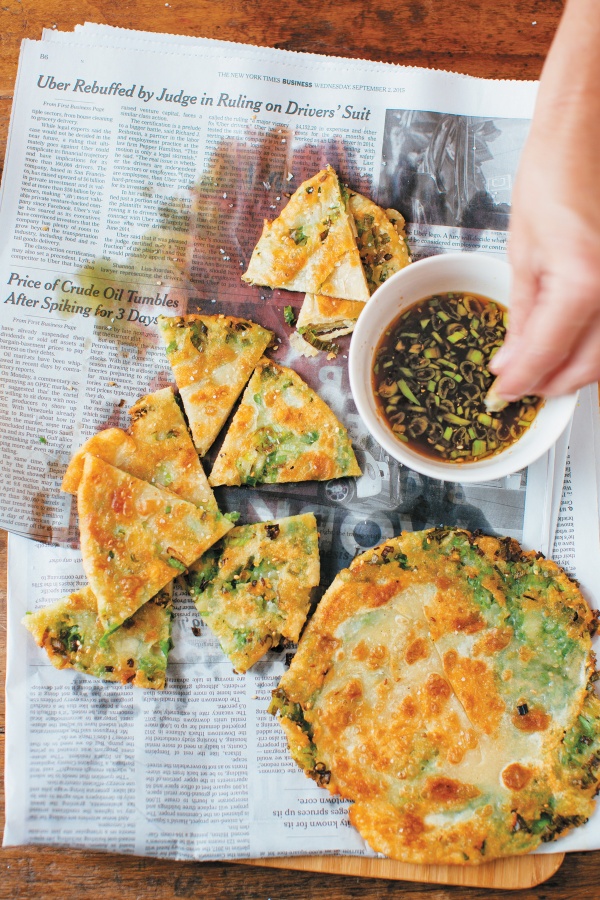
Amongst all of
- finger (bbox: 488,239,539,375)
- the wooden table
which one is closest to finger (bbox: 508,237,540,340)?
finger (bbox: 488,239,539,375)

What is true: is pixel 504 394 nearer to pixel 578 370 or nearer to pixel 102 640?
pixel 578 370

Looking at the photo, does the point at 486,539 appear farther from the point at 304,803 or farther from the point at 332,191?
the point at 332,191

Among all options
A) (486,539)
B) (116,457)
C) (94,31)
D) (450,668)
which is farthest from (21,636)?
(94,31)

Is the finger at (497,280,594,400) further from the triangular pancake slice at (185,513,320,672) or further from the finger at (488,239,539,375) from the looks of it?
the triangular pancake slice at (185,513,320,672)

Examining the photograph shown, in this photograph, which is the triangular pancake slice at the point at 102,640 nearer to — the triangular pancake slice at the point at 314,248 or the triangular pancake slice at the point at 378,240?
the triangular pancake slice at the point at 314,248

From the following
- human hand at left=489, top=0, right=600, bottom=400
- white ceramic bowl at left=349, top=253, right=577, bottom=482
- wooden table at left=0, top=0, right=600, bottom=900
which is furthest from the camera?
wooden table at left=0, top=0, right=600, bottom=900

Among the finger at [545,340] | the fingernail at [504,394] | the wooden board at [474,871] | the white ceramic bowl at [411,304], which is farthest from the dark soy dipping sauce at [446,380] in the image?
the wooden board at [474,871]
